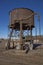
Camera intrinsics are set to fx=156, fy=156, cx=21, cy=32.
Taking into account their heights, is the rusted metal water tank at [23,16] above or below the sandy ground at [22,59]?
above

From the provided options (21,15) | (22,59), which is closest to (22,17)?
(21,15)

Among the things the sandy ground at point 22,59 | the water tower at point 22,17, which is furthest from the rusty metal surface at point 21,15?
the sandy ground at point 22,59

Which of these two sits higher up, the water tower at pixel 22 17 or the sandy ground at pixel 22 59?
the water tower at pixel 22 17

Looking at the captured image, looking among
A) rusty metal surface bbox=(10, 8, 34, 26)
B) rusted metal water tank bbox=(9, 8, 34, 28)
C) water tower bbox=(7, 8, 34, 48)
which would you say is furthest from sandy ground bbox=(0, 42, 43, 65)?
rusty metal surface bbox=(10, 8, 34, 26)

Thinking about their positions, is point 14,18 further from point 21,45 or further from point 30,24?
point 21,45

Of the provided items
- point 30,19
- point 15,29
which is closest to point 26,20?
point 30,19

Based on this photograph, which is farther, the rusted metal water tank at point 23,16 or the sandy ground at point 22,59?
the rusted metal water tank at point 23,16

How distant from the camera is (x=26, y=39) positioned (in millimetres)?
34656

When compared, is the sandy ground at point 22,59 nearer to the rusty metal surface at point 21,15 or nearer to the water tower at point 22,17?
the water tower at point 22,17

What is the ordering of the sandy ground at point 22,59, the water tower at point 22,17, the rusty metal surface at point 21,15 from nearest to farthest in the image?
the sandy ground at point 22,59
the water tower at point 22,17
the rusty metal surface at point 21,15

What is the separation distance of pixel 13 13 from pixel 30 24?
152 inches

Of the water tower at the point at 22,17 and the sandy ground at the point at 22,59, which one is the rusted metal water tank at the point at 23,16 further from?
the sandy ground at the point at 22,59

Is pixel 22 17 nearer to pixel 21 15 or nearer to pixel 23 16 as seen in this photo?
pixel 23 16

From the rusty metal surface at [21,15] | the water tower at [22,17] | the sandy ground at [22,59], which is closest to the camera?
the sandy ground at [22,59]
